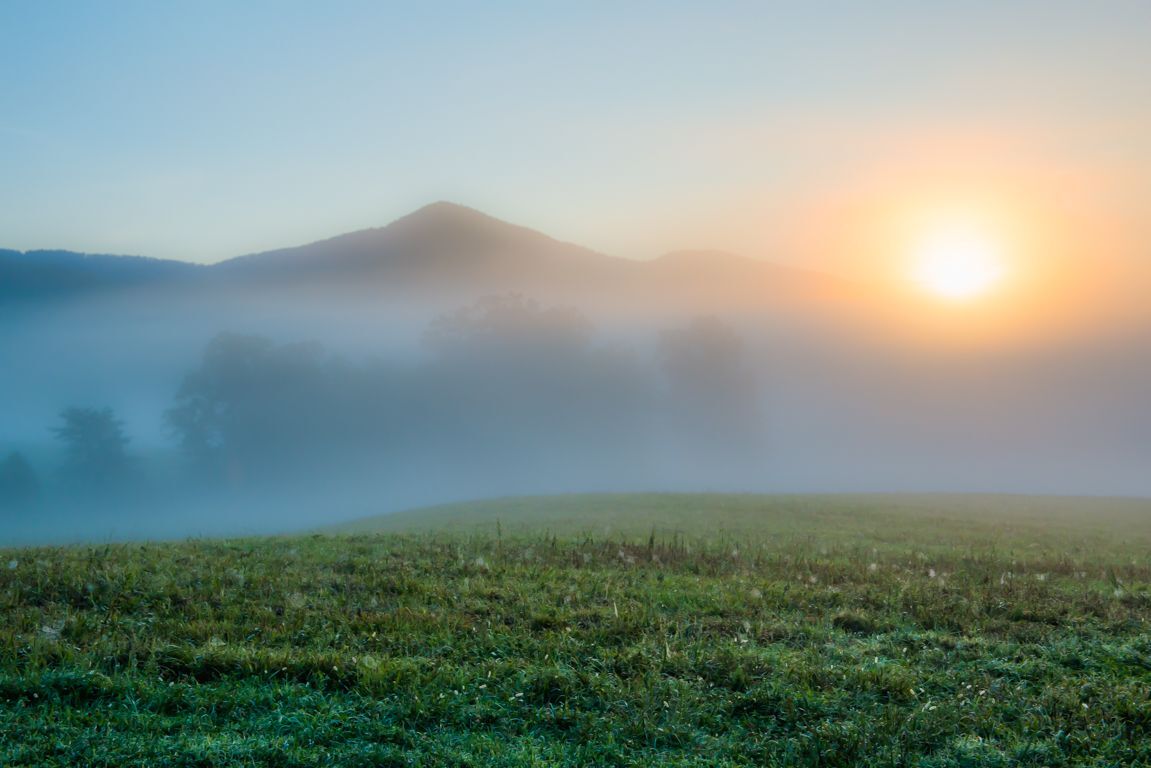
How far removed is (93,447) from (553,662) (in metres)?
119

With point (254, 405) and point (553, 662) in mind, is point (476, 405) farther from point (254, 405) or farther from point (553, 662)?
point (553, 662)

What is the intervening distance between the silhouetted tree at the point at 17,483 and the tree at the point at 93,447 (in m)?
5.10

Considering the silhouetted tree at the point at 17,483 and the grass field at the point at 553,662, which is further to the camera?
the silhouetted tree at the point at 17,483

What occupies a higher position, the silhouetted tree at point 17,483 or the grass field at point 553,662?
the grass field at point 553,662

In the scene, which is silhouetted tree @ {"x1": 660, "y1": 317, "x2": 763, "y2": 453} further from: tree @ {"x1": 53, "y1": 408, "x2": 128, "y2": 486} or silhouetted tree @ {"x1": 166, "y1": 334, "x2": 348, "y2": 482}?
tree @ {"x1": 53, "y1": 408, "x2": 128, "y2": 486}

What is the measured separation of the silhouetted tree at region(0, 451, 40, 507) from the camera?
109 metres

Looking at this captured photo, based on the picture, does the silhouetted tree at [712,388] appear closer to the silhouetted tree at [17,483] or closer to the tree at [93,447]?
the tree at [93,447]

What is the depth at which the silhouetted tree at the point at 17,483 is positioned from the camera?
108688 millimetres

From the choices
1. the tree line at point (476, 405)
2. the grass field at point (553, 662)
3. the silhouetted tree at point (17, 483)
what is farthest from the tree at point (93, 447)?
the grass field at point (553, 662)

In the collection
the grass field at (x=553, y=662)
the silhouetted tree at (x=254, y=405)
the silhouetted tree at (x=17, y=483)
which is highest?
the silhouetted tree at (x=254, y=405)

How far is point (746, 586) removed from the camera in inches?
541

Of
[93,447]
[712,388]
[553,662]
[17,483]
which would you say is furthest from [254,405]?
[553,662]

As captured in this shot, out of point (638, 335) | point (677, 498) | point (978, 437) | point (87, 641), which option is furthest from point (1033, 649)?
point (638, 335)

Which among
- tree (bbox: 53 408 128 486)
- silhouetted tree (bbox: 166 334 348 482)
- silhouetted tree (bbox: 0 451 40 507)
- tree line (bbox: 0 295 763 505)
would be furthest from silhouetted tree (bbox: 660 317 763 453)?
silhouetted tree (bbox: 0 451 40 507)
